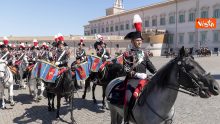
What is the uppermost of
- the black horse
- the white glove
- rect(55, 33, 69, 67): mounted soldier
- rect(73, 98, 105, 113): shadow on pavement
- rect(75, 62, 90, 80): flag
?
rect(55, 33, 69, 67): mounted soldier

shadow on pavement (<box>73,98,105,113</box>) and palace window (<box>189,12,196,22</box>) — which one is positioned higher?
palace window (<box>189,12,196,22</box>)

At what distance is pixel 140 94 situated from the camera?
4684 millimetres

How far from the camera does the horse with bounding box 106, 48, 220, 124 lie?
12.3 feet

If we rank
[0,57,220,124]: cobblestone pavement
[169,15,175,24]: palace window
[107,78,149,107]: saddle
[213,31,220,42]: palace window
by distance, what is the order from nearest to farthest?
[107,78,149,107]: saddle → [0,57,220,124]: cobblestone pavement → [213,31,220,42]: palace window → [169,15,175,24]: palace window

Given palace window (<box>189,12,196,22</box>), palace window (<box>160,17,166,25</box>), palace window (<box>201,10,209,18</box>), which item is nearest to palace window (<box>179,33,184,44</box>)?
palace window (<box>189,12,196,22</box>)

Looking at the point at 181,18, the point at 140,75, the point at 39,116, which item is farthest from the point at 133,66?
the point at 181,18

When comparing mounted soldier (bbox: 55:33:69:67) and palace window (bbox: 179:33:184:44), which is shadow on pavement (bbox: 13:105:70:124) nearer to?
mounted soldier (bbox: 55:33:69:67)

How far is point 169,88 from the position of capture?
13.6 feet

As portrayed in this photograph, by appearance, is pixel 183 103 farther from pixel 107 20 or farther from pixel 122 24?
pixel 107 20

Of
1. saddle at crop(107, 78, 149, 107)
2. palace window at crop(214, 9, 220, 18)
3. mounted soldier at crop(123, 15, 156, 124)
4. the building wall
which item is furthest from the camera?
the building wall

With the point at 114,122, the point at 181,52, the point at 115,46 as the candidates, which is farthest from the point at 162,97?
the point at 115,46

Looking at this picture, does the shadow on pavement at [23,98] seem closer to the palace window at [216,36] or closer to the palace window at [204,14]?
the palace window at [216,36]

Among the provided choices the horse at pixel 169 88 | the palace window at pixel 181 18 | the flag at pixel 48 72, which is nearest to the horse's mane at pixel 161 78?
the horse at pixel 169 88

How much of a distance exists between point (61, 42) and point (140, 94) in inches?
196
